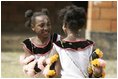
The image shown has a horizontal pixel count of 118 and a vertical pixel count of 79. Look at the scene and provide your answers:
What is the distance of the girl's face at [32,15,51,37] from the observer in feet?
13.1

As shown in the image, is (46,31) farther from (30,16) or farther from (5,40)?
(5,40)

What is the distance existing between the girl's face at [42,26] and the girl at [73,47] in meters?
0.27

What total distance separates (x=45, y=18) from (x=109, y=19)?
4.37 m

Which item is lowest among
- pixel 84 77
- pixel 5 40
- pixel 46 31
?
pixel 5 40

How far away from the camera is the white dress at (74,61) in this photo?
147 inches

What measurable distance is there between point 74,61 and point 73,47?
106 mm

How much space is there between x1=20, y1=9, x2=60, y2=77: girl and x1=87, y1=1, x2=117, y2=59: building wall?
422 cm

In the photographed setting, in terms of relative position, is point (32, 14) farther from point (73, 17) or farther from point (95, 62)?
point (95, 62)

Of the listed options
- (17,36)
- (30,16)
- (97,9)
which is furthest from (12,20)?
(30,16)

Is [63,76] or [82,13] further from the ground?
[82,13]

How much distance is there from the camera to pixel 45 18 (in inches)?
160

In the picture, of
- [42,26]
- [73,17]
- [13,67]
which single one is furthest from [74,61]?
[13,67]

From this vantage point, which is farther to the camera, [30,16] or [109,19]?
[109,19]

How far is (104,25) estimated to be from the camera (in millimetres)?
8359
